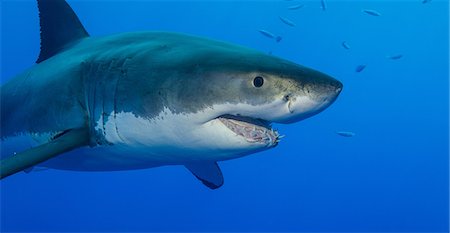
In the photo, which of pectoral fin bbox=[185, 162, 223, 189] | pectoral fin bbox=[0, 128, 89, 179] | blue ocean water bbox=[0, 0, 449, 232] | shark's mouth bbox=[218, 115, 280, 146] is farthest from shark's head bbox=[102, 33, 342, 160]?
blue ocean water bbox=[0, 0, 449, 232]

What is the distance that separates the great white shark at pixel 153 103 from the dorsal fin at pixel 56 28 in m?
0.38

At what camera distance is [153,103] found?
2.90 metres

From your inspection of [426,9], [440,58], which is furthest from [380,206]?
[426,9]

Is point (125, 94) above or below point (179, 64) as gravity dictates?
below

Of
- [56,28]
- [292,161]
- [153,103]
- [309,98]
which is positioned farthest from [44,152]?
[292,161]

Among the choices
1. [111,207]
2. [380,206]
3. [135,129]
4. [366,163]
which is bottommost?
[135,129]

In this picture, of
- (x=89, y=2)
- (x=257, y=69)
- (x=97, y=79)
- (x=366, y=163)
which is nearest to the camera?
(x=257, y=69)

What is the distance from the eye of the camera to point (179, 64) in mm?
2955

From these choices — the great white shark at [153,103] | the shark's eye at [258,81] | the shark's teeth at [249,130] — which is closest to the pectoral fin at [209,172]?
the great white shark at [153,103]

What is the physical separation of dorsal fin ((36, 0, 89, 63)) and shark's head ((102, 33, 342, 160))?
5.60ft

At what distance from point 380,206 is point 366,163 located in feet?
24.5

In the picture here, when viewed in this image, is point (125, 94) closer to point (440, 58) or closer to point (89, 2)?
point (89, 2)

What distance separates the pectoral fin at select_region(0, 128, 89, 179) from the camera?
295cm

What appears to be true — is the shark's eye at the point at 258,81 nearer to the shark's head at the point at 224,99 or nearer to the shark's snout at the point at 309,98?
the shark's head at the point at 224,99
